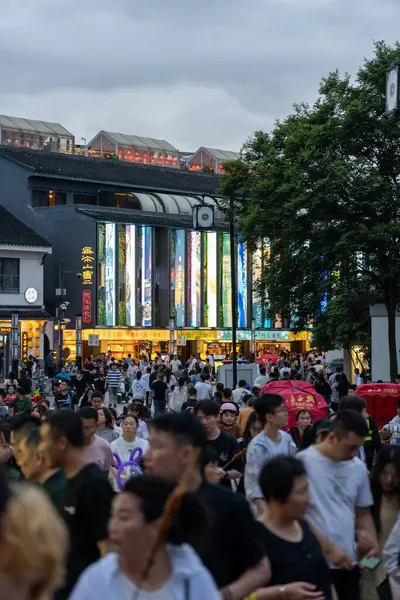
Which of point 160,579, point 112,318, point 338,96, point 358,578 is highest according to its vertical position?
point 338,96

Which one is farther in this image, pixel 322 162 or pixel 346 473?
pixel 322 162

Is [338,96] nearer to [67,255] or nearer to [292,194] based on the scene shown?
[292,194]

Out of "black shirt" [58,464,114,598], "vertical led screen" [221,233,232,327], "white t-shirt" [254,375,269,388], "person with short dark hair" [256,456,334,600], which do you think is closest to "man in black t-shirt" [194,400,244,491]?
"person with short dark hair" [256,456,334,600]

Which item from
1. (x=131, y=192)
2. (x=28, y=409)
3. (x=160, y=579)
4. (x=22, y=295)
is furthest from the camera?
(x=131, y=192)

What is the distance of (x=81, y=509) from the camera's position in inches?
231

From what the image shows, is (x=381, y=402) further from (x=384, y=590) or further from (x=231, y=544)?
(x=231, y=544)

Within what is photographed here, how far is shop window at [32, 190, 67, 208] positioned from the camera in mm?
74125

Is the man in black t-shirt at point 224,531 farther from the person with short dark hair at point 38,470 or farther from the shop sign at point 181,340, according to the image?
the shop sign at point 181,340

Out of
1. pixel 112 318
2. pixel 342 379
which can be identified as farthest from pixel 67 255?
pixel 342 379

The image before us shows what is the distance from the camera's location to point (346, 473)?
7.46 meters

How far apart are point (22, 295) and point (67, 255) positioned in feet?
20.7

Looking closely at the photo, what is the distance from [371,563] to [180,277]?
70342 millimetres

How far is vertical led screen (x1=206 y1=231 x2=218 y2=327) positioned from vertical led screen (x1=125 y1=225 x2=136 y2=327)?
6.30 m

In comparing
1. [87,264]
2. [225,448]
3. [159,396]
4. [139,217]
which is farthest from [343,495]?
[139,217]
